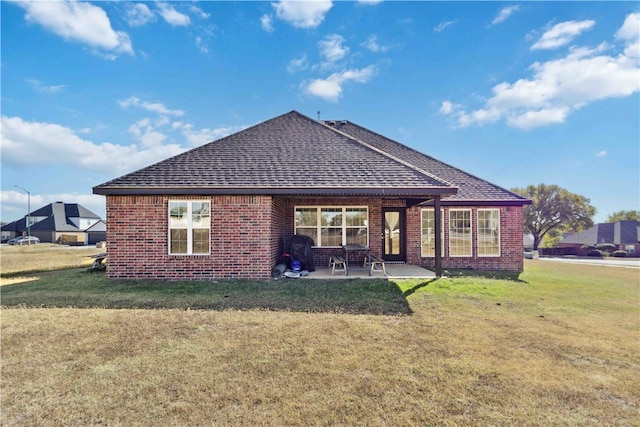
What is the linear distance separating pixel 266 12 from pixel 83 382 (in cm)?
1169

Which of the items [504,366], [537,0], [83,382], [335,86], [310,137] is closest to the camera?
[83,382]

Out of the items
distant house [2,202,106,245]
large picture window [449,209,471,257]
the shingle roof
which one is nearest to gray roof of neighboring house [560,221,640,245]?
the shingle roof

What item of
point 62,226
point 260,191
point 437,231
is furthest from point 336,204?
point 62,226

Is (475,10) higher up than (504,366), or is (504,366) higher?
(475,10)

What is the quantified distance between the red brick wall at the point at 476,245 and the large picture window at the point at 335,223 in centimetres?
200

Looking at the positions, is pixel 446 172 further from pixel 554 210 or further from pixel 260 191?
pixel 554 210

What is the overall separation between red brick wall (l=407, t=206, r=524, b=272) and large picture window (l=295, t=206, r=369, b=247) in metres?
2.00

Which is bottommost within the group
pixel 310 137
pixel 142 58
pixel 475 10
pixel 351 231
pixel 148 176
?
pixel 351 231

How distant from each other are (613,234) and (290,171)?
57.4 metres

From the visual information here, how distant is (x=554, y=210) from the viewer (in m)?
44.5

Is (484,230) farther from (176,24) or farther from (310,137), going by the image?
(176,24)

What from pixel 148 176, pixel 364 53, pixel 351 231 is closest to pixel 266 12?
pixel 364 53

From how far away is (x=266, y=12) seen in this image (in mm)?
10648

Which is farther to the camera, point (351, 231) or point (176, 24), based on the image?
point (351, 231)
